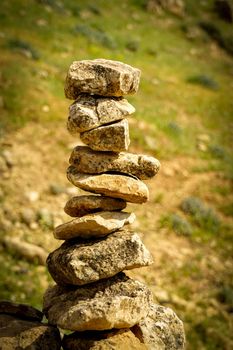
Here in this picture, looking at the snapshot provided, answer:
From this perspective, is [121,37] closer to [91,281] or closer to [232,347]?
[232,347]

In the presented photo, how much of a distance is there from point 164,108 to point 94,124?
57.1 ft

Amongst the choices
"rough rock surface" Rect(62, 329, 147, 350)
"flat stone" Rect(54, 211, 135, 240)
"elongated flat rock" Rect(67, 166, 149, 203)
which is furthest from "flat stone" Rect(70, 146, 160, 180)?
"rough rock surface" Rect(62, 329, 147, 350)

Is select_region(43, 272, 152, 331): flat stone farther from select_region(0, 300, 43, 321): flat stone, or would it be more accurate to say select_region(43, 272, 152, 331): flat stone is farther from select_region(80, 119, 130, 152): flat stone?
select_region(80, 119, 130, 152): flat stone

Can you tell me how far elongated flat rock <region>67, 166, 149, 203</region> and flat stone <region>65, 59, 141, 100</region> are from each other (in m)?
1.60

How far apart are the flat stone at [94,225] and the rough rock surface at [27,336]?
1.77m

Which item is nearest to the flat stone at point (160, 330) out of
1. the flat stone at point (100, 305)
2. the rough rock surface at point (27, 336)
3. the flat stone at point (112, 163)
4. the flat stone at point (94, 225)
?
the flat stone at point (100, 305)

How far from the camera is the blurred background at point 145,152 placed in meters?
13.5

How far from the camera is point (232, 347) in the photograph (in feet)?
40.7

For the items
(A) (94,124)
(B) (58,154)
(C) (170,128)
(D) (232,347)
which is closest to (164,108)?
(C) (170,128)

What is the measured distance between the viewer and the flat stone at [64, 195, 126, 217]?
27.7 ft

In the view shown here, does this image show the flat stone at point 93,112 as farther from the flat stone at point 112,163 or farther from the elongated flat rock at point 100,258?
the elongated flat rock at point 100,258

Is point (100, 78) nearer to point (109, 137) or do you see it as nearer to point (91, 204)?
point (109, 137)

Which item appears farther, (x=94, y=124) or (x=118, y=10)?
(x=118, y=10)

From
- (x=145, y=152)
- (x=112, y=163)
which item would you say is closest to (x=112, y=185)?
→ (x=112, y=163)
